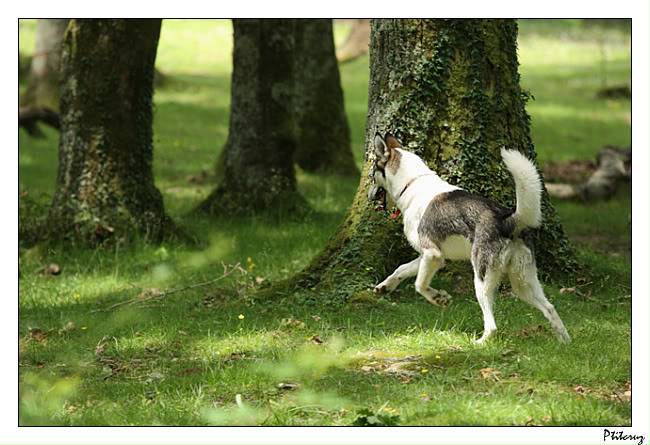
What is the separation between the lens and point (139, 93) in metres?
12.7

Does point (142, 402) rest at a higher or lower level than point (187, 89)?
lower

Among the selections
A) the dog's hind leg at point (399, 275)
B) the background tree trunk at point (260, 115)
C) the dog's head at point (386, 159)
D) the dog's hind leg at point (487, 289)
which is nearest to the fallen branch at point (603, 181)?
the background tree trunk at point (260, 115)

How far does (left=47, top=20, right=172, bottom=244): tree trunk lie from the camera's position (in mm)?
12461

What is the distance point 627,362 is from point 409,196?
217 centimetres

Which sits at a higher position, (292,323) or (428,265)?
(428,265)

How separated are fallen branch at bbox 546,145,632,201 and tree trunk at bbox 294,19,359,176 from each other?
352cm

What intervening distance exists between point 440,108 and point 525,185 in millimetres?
2280

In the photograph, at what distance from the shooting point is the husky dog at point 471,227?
7406mm

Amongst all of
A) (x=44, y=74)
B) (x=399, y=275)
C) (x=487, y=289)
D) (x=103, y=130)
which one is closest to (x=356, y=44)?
(x=44, y=74)

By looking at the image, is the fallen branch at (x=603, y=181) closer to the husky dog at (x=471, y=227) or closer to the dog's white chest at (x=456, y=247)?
the husky dog at (x=471, y=227)

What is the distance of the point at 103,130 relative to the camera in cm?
1252

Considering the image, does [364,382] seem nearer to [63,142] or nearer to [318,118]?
[63,142]

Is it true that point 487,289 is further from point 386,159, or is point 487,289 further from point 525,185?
point 386,159

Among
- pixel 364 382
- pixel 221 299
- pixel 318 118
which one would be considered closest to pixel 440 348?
pixel 364 382
